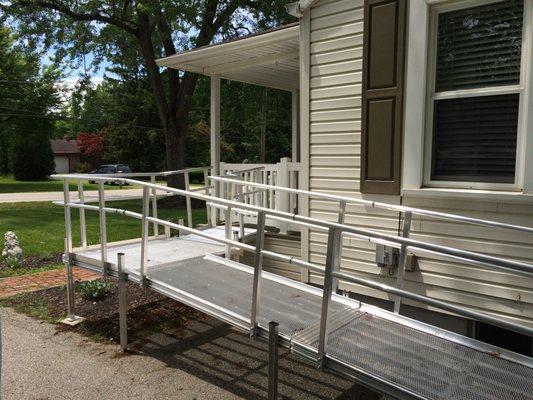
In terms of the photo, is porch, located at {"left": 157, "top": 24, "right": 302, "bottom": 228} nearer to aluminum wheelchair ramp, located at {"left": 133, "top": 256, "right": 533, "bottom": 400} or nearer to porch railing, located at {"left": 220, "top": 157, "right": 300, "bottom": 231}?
porch railing, located at {"left": 220, "top": 157, "right": 300, "bottom": 231}

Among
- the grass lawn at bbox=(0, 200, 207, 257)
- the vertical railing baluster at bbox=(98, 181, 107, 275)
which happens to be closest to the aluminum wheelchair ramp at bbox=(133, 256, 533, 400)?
the vertical railing baluster at bbox=(98, 181, 107, 275)

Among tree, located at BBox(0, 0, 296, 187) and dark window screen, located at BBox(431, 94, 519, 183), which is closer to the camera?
dark window screen, located at BBox(431, 94, 519, 183)

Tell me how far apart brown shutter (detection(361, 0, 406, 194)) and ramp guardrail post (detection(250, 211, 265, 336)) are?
4.94 feet

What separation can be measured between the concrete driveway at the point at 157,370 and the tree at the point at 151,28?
38.0 feet

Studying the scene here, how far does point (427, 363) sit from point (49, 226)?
10.0 meters

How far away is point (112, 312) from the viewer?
5.27 meters

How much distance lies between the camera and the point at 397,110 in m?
4.04

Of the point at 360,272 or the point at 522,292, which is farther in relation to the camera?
the point at 360,272

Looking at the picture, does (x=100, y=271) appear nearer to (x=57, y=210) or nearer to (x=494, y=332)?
(x=494, y=332)

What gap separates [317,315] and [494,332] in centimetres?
194

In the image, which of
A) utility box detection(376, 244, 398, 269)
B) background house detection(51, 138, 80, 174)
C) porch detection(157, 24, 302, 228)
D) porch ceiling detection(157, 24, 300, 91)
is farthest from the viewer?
background house detection(51, 138, 80, 174)

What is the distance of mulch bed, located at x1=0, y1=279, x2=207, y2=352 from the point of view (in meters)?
4.76

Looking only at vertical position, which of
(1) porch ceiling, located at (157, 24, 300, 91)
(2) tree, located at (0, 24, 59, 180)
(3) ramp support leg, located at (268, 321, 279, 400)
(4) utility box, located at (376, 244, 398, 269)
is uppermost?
(2) tree, located at (0, 24, 59, 180)

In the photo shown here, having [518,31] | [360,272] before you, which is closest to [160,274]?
[360,272]
